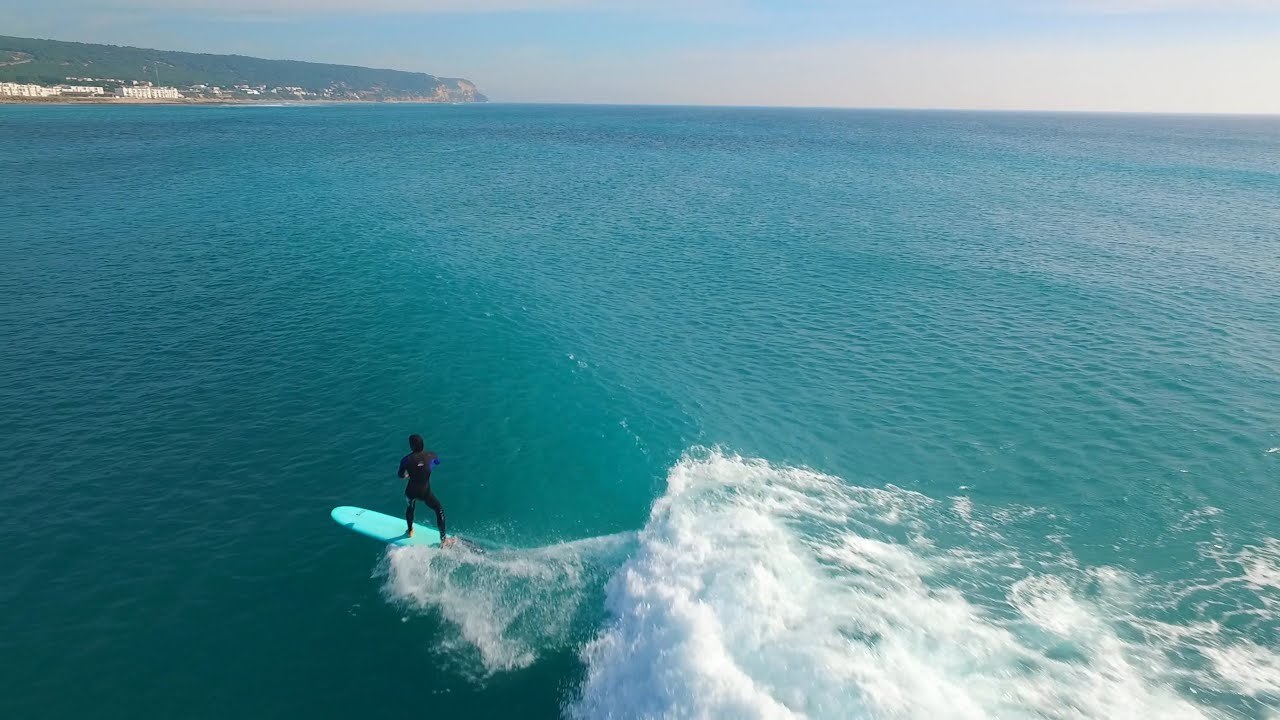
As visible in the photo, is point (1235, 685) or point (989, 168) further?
point (989, 168)

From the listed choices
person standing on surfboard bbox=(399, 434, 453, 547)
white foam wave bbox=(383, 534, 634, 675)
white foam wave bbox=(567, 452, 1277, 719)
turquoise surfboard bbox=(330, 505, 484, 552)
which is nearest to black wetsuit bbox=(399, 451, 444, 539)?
person standing on surfboard bbox=(399, 434, 453, 547)

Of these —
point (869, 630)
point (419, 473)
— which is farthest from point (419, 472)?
point (869, 630)

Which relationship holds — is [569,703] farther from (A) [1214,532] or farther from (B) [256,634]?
(A) [1214,532]

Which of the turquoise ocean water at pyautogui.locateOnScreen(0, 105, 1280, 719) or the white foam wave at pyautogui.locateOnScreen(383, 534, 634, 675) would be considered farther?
the white foam wave at pyautogui.locateOnScreen(383, 534, 634, 675)

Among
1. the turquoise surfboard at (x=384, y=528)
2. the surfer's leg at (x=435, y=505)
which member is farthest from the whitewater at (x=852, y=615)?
the surfer's leg at (x=435, y=505)

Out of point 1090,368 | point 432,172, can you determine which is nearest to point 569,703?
point 1090,368

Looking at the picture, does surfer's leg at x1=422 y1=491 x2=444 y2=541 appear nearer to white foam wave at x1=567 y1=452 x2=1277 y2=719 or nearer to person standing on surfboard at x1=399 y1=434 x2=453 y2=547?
person standing on surfboard at x1=399 y1=434 x2=453 y2=547
